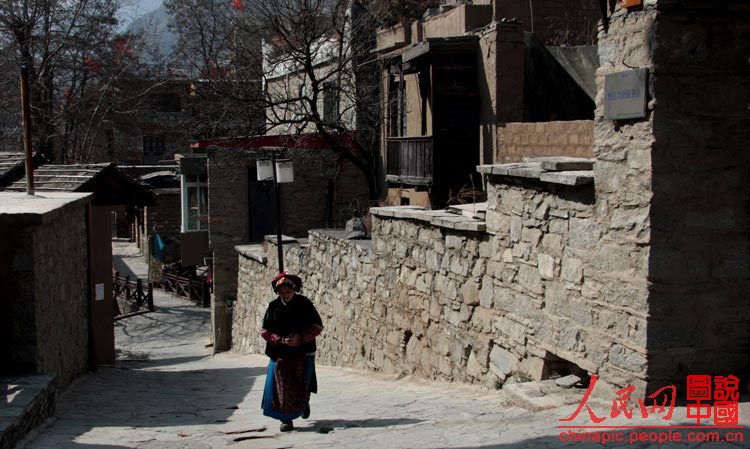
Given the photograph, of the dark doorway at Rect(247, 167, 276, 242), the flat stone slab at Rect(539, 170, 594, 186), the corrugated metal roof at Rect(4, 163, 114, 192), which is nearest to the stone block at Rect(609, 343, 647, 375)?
the flat stone slab at Rect(539, 170, 594, 186)

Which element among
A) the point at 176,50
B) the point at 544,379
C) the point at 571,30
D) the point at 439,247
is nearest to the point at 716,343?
the point at 544,379

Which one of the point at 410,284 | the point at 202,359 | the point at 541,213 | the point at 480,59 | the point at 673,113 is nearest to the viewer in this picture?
the point at 673,113

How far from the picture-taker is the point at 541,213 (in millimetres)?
6887

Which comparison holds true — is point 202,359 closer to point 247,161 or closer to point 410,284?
point 247,161

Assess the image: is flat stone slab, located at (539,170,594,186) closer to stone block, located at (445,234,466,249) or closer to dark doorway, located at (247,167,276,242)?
stone block, located at (445,234,466,249)

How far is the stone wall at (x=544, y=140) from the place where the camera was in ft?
39.0

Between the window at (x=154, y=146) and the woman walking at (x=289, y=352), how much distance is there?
143 ft

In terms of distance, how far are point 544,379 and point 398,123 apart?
15158mm

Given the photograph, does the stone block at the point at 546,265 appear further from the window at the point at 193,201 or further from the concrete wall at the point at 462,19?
the window at the point at 193,201

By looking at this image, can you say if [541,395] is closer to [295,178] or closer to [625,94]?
[625,94]

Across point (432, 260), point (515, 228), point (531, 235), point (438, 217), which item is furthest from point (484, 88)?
point (531, 235)

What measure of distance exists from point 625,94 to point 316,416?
13.3ft

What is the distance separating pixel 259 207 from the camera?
22391 millimetres

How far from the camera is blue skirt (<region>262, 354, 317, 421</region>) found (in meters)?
7.03
